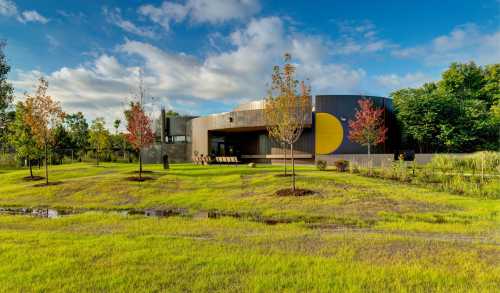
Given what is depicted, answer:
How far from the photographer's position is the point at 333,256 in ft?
16.5

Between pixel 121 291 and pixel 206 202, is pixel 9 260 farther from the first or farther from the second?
pixel 206 202

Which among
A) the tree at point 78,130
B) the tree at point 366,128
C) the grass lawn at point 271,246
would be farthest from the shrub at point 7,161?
the tree at point 366,128

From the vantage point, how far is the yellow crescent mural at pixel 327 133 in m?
27.0

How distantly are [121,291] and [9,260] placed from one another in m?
2.81

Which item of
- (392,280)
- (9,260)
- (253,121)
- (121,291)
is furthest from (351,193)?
(253,121)

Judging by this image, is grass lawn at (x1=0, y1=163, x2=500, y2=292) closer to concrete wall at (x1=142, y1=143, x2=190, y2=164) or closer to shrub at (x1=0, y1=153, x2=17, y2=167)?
concrete wall at (x1=142, y1=143, x2=190, y2=164)

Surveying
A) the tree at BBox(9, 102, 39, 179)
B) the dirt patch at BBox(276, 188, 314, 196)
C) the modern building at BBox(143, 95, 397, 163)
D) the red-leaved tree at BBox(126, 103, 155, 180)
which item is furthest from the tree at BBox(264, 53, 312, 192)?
the tree at BBox(9, 102, 39, 179)

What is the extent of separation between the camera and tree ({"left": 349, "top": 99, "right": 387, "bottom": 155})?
78.3ft

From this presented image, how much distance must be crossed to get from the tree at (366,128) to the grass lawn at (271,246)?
12.9 m

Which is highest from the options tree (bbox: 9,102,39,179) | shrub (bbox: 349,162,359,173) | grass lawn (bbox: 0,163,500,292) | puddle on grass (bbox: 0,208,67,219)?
tree (bbox: 9,102,39,179)

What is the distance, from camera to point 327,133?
2723 centimetres

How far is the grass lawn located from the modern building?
15787 millimetres

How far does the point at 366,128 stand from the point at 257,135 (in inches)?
527

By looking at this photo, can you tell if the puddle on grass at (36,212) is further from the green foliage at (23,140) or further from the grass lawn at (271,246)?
the green foliage at (23,140)
